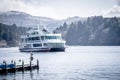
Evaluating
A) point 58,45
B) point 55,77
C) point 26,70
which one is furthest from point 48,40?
point 55,77

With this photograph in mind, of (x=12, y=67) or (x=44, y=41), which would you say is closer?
(x=12, y=67)

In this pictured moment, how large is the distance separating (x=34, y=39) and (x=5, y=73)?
292 ft

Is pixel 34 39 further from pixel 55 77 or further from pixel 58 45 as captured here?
pixel 55 77

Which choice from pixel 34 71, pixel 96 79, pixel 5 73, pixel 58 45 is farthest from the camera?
pixel 58 45

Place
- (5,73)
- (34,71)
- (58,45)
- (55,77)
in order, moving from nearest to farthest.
A: 1. (55,77)
2. (5,73)
3. (34,71)
4. (58,45)

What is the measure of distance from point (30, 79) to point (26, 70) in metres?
11.9

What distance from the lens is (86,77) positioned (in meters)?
60.1

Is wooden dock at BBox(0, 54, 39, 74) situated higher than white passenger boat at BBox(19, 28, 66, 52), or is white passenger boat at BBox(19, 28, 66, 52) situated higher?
white passenger boat at BBox(19, 28, 66, 52)

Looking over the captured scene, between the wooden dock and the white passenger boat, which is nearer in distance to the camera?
the wooden dock

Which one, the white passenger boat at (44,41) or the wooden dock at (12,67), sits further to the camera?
the white passenger boat at (44,41)

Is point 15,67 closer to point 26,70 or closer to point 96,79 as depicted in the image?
point 26,70

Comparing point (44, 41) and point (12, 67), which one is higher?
point (44, 41)

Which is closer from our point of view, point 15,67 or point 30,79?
point 30,79

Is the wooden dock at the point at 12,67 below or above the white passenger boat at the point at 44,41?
below
